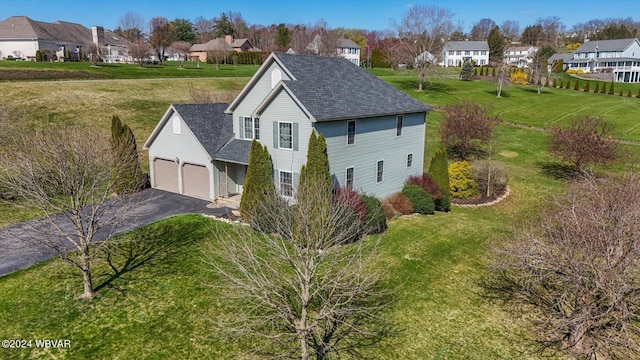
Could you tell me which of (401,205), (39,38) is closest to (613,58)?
(401,205)

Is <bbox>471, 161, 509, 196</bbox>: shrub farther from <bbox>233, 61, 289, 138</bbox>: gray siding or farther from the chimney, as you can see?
the chimney

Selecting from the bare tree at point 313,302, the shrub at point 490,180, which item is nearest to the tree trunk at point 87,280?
the bare tree at point 313,302

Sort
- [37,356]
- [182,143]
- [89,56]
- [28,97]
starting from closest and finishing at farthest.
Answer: [37,356] < [182,143] < [28,97] < [89,56]

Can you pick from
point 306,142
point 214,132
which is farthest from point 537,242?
point 214,132

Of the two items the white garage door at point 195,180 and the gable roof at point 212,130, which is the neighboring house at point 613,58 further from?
the white garage door at point 195,180

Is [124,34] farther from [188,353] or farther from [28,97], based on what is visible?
[188,353]

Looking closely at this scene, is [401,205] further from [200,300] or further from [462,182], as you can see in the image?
[200,300]
